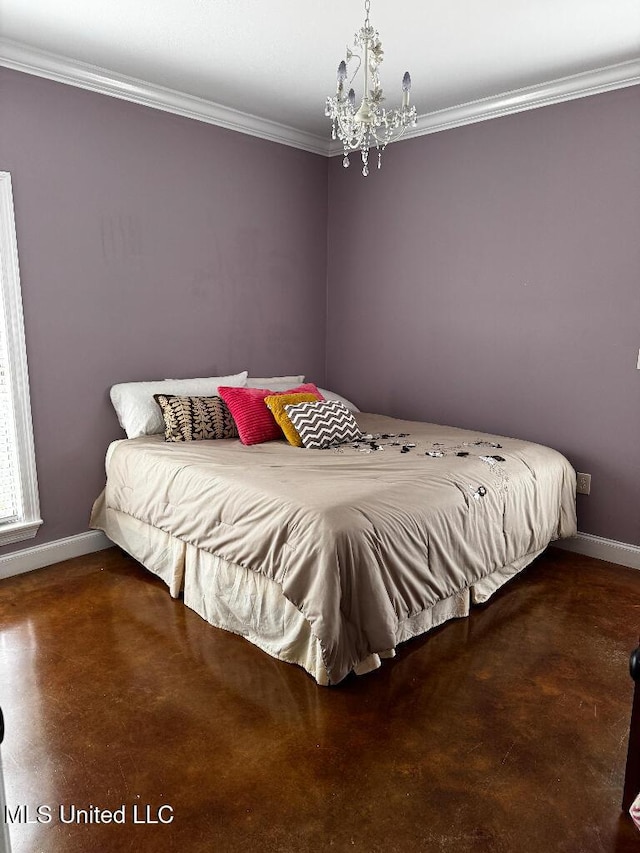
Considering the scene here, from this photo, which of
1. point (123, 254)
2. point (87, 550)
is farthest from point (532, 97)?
point (87, 550)

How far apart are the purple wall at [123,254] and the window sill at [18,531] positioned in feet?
A: 0.18

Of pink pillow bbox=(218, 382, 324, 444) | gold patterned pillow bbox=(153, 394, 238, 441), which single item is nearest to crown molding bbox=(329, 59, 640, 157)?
pink pillow bbox=(218, 382, 324, 444)

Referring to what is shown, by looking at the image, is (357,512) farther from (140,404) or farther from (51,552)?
(51,552)

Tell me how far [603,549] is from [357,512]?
1.92m

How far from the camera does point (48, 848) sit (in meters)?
1.59

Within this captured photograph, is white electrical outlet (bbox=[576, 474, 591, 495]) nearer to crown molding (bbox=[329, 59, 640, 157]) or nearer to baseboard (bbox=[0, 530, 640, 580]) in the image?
baseboard (bbox=[0, 530, 640, 580])

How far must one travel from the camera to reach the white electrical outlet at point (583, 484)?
3518mm

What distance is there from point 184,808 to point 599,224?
326cm

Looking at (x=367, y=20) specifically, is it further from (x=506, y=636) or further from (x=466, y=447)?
(x=506, y=636)

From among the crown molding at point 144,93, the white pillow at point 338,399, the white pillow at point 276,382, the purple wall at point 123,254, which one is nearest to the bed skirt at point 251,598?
the purple wall at point 123,254

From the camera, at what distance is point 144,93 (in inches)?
135

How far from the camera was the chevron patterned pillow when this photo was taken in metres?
3.23

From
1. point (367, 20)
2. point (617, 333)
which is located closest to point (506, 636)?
point (617, 333)

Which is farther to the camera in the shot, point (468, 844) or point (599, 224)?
point (599, 224)
